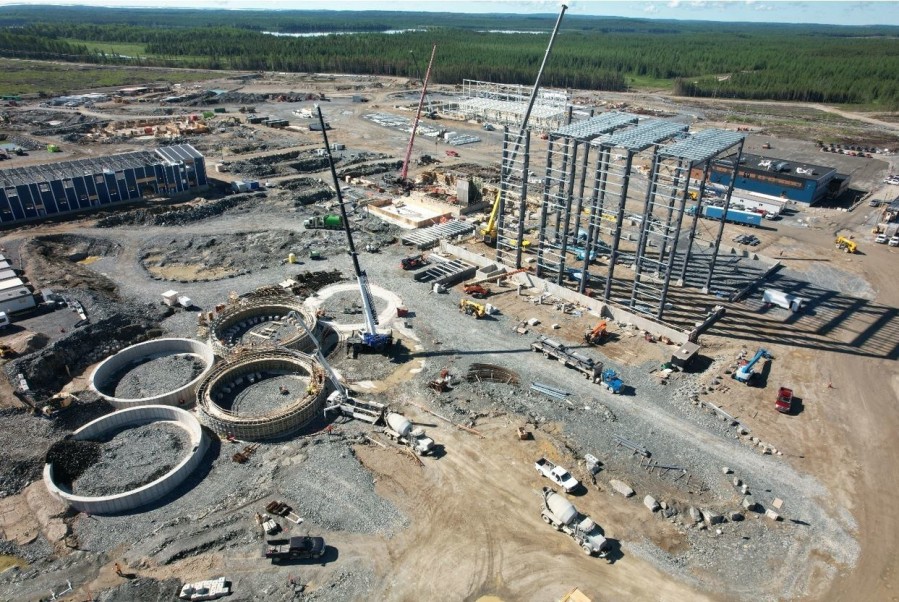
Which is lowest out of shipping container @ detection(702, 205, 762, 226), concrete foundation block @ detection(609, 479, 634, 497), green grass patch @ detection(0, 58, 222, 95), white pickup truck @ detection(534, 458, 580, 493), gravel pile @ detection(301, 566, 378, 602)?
gravel pile @ detection(301, 566, 378, 602)

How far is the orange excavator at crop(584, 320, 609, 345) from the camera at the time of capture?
45188mm

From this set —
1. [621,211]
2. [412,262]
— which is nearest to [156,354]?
[412,262]

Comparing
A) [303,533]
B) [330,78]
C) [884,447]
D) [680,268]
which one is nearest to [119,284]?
[303,533]

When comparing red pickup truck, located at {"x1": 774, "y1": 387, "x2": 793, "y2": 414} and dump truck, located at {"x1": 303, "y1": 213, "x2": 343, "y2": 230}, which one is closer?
red pickup truck, located at {"x1": 774, "y1": 387, "x2": 793, "y2": 414}

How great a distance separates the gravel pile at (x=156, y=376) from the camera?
128 feet

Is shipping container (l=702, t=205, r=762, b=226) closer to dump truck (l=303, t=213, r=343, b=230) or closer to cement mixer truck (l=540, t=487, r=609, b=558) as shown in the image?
dump truck (l=303, t=213, r=343, b=230)

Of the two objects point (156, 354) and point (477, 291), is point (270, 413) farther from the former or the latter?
point (477, 291)

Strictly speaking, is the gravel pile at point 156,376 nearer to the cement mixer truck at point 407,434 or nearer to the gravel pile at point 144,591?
the gravel pile at point 144,591

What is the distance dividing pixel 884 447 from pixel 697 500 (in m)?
14.3

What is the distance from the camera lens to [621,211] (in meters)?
45.5

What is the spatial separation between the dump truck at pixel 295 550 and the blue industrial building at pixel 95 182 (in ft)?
200

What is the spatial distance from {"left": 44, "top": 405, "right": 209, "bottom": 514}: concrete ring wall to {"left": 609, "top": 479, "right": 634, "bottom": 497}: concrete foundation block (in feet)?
79.1

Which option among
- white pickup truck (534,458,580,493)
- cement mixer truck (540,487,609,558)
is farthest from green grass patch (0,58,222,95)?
cement mixer truck (540,487,609,558)

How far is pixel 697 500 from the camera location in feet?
102
